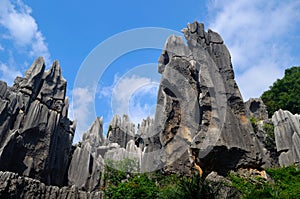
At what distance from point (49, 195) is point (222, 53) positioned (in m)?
13.7

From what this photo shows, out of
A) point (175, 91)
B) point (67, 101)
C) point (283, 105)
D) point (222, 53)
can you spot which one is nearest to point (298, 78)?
point (283, 105)

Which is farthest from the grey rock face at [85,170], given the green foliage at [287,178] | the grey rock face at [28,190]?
the green foliage at [287,178]

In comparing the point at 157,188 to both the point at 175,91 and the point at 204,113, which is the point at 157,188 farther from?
the point at 175,91

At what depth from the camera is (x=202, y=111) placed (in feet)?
52.5

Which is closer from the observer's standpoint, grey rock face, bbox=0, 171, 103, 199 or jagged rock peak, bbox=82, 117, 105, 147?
grey rock face, bbox=0, 171, 103, 199

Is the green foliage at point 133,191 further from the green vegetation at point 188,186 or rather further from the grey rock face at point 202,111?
the grey rock face at point 202,111

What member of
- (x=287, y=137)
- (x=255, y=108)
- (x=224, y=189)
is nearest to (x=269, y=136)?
(x=287, y=137)

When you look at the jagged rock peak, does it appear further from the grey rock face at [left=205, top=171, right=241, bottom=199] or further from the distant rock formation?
the grey rock face at [left=205, top=171, right=241, bottom=199]

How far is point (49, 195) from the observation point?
12211mm

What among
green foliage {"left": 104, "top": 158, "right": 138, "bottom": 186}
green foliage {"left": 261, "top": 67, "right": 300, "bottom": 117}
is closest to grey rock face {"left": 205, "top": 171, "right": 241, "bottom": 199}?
green foliage {"left": 104, "top": 158, "right": 138, "bottom": 186}

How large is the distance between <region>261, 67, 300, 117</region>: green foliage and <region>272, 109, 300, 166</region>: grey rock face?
15.1m

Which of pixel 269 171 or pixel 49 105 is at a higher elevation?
pixel 49 105


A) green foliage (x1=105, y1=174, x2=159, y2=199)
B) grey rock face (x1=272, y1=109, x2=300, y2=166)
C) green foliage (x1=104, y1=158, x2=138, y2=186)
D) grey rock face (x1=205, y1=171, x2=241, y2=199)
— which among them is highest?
grey rock face (x1=272, y1=109, x2=300, y2=166)

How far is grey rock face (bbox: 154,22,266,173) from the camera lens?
14.5m
